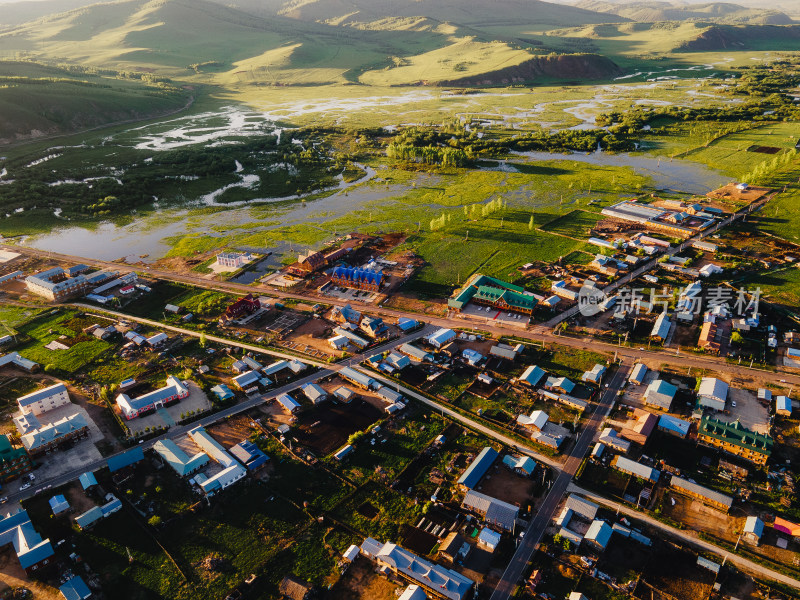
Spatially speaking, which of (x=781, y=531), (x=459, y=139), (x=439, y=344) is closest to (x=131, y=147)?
(x=459, y=139)

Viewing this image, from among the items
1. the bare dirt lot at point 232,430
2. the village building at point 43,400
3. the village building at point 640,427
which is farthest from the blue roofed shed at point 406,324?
the village building at point 43,400

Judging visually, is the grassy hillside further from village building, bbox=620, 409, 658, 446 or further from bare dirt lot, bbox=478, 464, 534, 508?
village building, bbox=620, 409, 658, 446

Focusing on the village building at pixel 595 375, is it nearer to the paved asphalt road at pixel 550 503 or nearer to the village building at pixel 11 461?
the paved asphalt road at pixel 550 503

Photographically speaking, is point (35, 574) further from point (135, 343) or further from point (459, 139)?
point (459, 139)

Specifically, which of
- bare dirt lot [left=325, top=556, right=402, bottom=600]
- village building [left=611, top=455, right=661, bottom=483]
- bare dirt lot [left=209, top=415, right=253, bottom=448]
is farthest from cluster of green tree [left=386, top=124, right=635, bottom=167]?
bare dirt lot [left=325, top=556, right=402, bottom=600]

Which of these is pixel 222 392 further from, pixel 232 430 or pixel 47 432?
pixel 47 432

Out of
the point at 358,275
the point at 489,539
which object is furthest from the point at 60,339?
the point at 489,539
